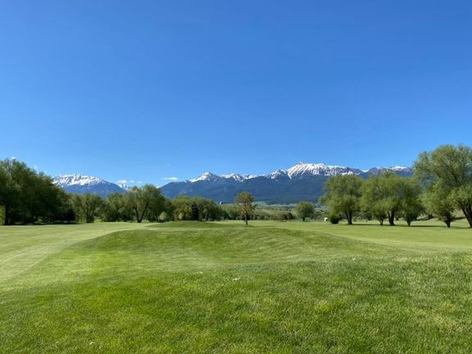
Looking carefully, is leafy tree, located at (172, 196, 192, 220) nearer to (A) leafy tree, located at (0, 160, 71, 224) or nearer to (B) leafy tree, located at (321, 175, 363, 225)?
(A) leafy tree, located at (0, 160, 71, 224)

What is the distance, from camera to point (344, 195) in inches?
5349

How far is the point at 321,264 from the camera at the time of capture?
544 inches

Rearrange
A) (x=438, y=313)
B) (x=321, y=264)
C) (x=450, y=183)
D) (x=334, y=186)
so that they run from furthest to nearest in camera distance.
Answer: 1. (x=334, y=186)
2. (x=450, y=183)
3. (x=321, y=264)
4. (x=438, y=313)

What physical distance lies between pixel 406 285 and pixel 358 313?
2051mm

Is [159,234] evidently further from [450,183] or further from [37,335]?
[450,183]

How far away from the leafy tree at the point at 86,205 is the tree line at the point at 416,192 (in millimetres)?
81482

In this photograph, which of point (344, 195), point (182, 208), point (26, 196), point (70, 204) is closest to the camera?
point (26, 196)

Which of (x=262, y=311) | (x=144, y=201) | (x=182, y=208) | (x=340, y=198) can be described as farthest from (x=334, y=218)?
(x=262, y=311)

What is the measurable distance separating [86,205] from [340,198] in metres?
89.8

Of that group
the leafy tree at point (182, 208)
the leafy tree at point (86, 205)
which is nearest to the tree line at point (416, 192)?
the leafy tree at point (182, 208)

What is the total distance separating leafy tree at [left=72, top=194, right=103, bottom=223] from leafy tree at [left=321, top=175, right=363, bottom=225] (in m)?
81.2

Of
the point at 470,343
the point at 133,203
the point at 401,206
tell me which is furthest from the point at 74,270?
the point at 133,203

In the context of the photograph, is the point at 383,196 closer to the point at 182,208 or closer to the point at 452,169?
the point at 452,169

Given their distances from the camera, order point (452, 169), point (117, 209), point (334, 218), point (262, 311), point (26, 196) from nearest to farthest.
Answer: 1. point (262, 311)
2. point (452, 169)
3. point (26, 196)
4. point (334, 218)
5. point (117, 209)
